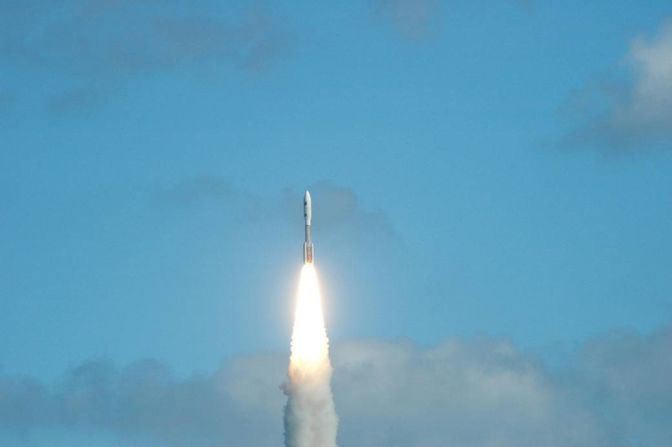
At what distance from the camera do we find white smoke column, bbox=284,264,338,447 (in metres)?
41.1

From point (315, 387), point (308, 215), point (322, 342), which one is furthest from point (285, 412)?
point (308, 215)

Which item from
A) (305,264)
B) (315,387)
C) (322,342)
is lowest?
(315,387)

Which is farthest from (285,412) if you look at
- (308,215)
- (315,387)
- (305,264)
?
(308,215)

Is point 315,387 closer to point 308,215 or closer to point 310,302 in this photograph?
point 310,302

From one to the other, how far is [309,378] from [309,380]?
16 centimetres

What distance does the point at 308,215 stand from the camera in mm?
39594

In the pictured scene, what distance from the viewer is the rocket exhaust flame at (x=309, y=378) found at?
41.0 meters

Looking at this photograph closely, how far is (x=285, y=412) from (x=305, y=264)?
34.6 ft

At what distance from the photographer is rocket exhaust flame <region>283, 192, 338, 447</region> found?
135 feet

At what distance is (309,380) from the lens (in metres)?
42.2

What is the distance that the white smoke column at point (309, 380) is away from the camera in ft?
135

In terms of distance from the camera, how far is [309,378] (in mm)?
42281

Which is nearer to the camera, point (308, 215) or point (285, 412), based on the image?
point (308, 215)

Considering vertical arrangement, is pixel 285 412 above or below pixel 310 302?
below
